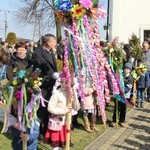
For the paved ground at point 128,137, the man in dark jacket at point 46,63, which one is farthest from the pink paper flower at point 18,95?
the paved ground at point 128,137

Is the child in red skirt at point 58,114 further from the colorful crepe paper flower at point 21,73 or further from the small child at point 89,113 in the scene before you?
the small child at point 89,113

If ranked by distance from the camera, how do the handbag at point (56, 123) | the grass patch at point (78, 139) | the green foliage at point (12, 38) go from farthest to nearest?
the green foliage at point (12, 38) < the grass patch at point (78, 139) < the handbag at point (56, 123)

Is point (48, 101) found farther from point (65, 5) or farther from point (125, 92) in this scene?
point (125, 92)

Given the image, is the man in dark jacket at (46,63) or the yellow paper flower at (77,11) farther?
the man in dark jacket at (46,63)

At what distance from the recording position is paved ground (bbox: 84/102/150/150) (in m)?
7.04

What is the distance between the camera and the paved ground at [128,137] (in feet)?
Result: 23.1

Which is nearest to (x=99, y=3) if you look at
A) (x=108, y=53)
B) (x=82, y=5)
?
(x=82, y=5)

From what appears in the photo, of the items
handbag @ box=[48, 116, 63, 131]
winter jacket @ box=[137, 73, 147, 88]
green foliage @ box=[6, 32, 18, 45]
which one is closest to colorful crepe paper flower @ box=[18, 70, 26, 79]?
handbag @ box=[48, 116, 63, 131]

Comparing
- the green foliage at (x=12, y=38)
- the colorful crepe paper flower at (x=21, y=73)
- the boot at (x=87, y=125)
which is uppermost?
the green foliage at (x=12, y=38)

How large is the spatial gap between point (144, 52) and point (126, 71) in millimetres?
3125

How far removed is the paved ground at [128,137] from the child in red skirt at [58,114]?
958 mm

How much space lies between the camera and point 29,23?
1241 inches

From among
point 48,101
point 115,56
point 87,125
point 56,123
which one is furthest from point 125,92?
point 56,123

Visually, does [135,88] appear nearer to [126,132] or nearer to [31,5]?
[126,132]
